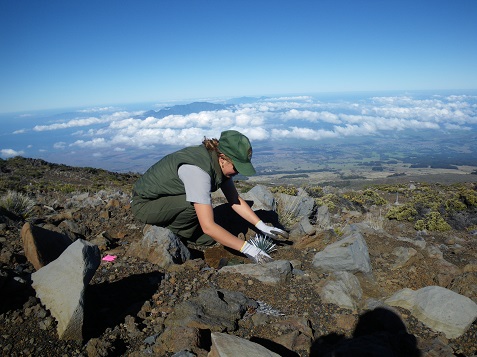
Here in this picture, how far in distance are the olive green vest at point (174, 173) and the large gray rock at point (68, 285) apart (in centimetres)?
159

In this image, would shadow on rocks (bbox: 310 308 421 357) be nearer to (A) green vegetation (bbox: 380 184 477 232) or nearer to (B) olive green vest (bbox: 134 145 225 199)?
(B) olive green vest (bbox: 134 145 225 199)

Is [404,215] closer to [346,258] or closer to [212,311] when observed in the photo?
[346,258]

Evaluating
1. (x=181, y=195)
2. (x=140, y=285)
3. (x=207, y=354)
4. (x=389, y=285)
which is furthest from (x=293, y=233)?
(x=207, y=354)

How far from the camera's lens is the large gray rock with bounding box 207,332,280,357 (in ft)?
6.11

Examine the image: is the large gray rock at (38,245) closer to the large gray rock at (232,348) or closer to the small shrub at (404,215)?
the large gray rock at (232,348)

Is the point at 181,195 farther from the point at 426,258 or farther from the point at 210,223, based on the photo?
the point at 426,258

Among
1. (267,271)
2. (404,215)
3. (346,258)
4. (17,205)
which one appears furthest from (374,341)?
(404,215)

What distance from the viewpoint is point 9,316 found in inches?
84.0

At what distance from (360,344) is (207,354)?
108cm

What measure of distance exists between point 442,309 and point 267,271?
1678mm

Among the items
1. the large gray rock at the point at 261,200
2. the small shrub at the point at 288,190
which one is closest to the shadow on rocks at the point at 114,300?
the large gray rock at the point at 261,200

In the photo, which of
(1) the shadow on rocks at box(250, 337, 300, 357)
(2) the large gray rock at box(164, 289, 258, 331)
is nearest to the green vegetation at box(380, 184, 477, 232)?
(2) the large gray rock at box(164, 289, 258, 331)

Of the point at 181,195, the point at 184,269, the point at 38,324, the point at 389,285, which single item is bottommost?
the point at 389,285

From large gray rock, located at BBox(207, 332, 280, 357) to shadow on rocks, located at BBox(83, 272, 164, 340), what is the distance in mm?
925
